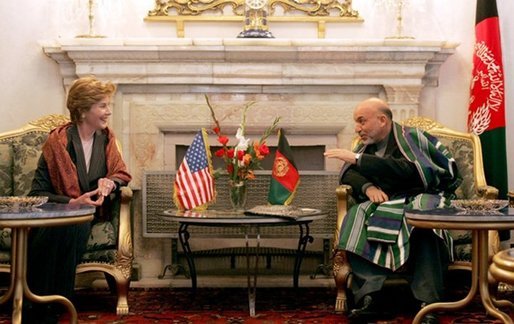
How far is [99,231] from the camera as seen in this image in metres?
4.54

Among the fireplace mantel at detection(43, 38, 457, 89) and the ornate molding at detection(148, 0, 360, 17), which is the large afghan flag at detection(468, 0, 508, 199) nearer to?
the fireplace mantel at detection(43, 38, 457, 89)

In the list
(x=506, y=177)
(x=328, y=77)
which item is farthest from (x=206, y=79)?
(x=506, y=177)

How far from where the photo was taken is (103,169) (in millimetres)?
4590

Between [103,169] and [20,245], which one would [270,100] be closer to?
[103,169]

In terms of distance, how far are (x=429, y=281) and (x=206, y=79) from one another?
7.26ft

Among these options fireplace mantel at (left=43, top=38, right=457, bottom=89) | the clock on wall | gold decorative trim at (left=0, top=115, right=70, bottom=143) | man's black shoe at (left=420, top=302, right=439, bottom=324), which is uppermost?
the clock on wall

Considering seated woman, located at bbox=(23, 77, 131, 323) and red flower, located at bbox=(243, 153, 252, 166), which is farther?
red flower, located at bbox=(243, 153, 252, 166)

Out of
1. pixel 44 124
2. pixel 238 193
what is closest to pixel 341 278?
pixel 238 193

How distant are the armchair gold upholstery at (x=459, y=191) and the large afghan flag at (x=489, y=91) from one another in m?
0.33

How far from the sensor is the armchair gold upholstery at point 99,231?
14.7 ft

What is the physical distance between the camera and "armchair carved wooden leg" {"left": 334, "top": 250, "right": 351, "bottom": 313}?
4.50 m

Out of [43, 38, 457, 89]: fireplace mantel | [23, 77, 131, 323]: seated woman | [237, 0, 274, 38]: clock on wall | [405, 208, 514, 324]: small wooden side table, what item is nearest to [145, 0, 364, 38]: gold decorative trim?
[237, 0, 274, 38]: clock on wall

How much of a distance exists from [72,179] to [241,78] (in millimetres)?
1615

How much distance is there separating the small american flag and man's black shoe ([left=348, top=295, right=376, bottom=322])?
1.13m
